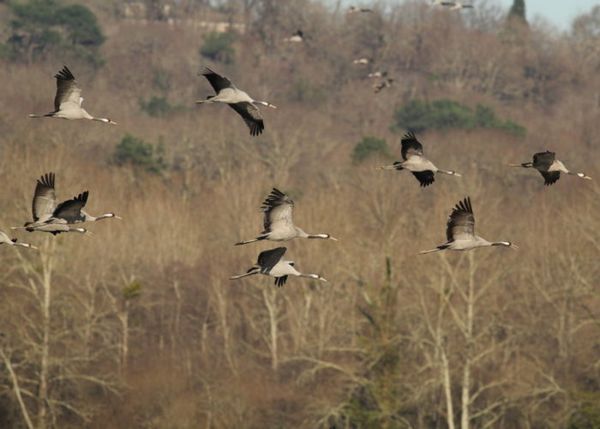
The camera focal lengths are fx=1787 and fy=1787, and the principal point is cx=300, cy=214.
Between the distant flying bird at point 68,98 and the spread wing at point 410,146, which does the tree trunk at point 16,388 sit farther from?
the spread wing at point 410,146

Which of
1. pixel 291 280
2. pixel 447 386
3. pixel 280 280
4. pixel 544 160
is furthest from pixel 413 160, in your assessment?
pixel 291 280

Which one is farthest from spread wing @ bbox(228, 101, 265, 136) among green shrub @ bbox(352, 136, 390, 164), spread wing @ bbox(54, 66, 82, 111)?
green shrub @ bbox(352, 136, 390, 164)

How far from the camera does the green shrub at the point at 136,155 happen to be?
112 metres

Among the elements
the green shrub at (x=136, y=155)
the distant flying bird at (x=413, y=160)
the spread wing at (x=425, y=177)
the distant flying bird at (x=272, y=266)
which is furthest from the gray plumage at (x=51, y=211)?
the green shrub at (x=136, y=155)

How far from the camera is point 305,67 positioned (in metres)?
181

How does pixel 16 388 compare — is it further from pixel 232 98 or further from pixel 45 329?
pixel 232 98

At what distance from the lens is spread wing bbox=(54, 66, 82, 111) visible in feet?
101

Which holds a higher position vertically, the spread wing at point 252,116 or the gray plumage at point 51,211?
the spread wing at point 252,116

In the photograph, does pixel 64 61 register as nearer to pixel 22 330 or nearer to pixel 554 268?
pixel 554 268

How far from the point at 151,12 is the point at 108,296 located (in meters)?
124

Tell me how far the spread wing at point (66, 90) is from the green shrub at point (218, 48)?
491 ft

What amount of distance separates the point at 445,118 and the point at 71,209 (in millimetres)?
113125

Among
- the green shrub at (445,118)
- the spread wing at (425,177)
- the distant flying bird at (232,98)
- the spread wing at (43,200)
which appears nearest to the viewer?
the distant flying bird at (232,98)

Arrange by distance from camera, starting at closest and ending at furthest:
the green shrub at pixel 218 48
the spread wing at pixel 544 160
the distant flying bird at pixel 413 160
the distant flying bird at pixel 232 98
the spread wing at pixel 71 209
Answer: the spread wing at pixel 71 209 → the distant flying bird at pixel 232 98 → the spread wing at pixel 544 160 → the distant flying bird at pixel 413 160 → the green shrub at pixel 218 48
